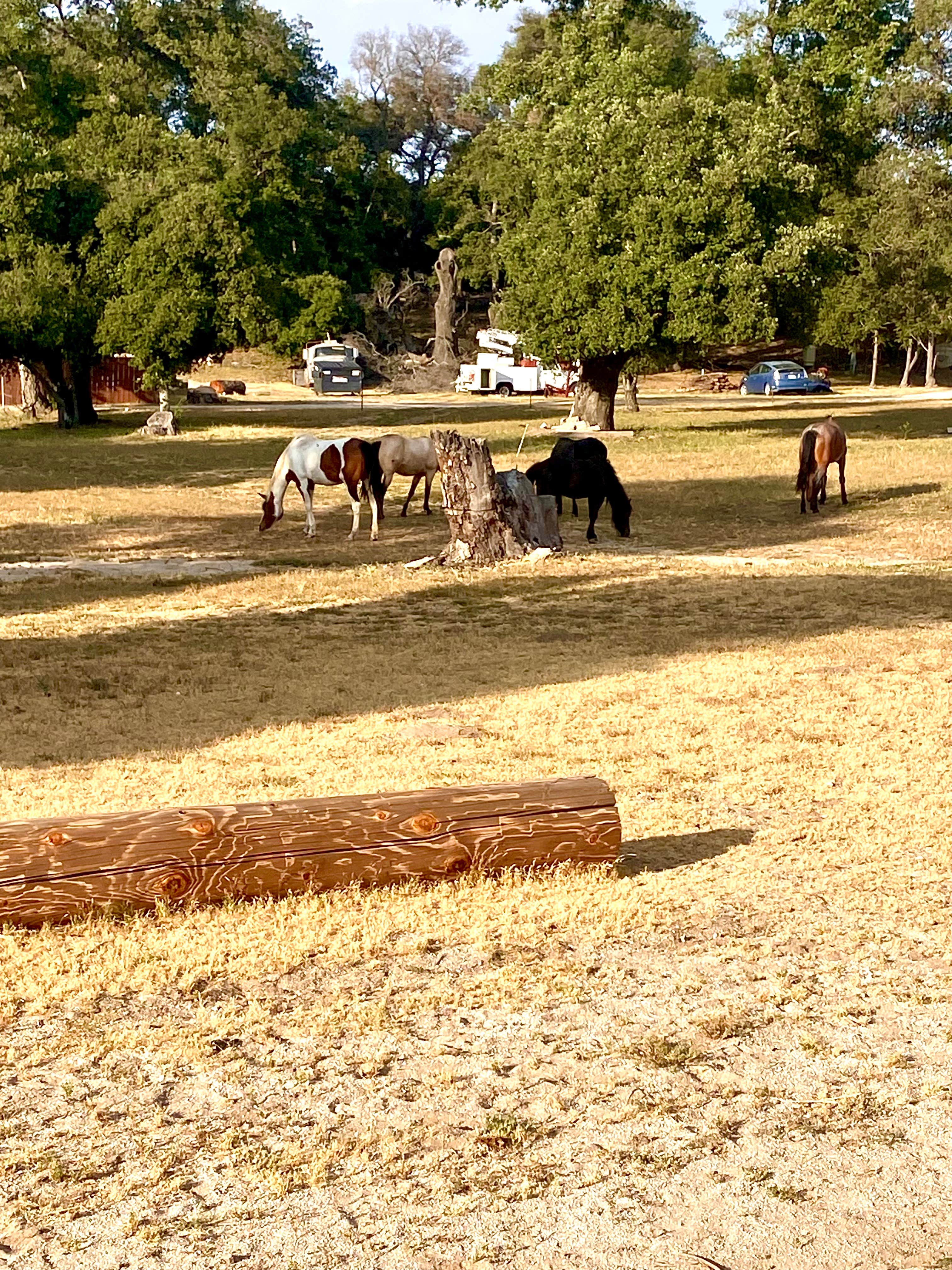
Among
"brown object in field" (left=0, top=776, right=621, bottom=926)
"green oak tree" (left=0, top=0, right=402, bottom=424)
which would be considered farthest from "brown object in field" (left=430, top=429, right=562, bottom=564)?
"green oak tree" (left=0, top=0, right=402, bottom=424)

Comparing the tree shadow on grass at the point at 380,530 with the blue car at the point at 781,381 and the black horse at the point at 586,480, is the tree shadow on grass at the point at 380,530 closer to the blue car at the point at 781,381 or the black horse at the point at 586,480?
the black horse at the point at 586,480

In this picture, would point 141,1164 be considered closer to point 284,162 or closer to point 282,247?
point 282,247

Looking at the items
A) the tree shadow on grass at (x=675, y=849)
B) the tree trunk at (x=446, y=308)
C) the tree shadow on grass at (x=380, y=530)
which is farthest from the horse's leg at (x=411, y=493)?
the tree trunk at (x=446, y=308)

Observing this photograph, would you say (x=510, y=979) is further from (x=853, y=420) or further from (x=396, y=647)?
(x=853, y=420)

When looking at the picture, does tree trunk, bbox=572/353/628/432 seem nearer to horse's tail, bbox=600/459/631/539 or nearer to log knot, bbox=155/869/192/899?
horse's tail, bbox=600/459/631/539

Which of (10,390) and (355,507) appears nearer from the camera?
(355,507)

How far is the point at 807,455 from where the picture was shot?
22.1 m

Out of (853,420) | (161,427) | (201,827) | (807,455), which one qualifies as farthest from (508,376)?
(201,827)

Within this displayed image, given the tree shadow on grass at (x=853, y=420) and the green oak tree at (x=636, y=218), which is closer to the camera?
the green oak tree at (x=636, y=218)

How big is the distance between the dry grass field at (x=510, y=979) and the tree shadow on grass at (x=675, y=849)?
0.9 inches

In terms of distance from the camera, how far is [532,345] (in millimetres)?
37781

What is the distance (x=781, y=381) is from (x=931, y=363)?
9.53m

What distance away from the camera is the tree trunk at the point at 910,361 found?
69125 mm

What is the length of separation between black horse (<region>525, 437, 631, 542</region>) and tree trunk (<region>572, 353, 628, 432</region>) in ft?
62.9
